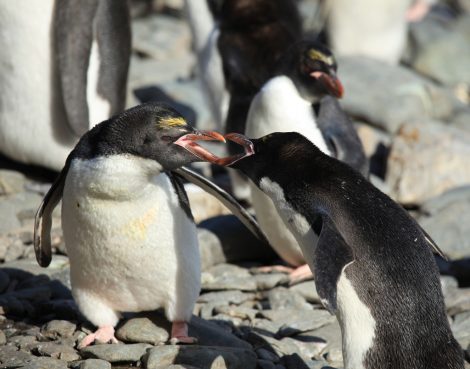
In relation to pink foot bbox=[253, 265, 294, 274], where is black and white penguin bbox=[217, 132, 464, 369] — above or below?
above

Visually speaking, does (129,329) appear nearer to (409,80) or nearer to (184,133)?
(184,133)

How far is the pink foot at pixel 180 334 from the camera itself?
15.0 ft

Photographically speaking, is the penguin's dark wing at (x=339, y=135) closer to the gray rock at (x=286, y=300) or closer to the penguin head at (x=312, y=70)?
the penguin head at (x=312, y=70)

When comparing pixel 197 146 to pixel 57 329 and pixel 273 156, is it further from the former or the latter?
pixel 57 329

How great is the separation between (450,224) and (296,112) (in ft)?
4.04

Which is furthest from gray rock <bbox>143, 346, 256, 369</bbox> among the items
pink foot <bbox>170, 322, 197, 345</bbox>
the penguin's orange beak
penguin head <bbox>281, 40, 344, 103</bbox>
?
penguin head <bbox>281, 40, 344, 103</bbox>

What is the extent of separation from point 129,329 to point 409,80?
5363 millimetres

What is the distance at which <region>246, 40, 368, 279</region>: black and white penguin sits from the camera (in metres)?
5.90

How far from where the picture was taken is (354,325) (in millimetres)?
4098

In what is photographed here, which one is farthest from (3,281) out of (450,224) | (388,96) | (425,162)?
(388,96)

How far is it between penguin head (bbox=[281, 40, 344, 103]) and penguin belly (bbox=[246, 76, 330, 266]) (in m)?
0.05

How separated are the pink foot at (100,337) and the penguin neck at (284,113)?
1.78m

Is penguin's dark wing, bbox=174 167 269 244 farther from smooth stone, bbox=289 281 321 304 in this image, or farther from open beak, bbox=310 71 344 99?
open beak, bbox=310 71 344 99

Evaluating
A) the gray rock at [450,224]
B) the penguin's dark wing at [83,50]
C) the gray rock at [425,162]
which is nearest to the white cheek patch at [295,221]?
the gray rock at [450,224]
